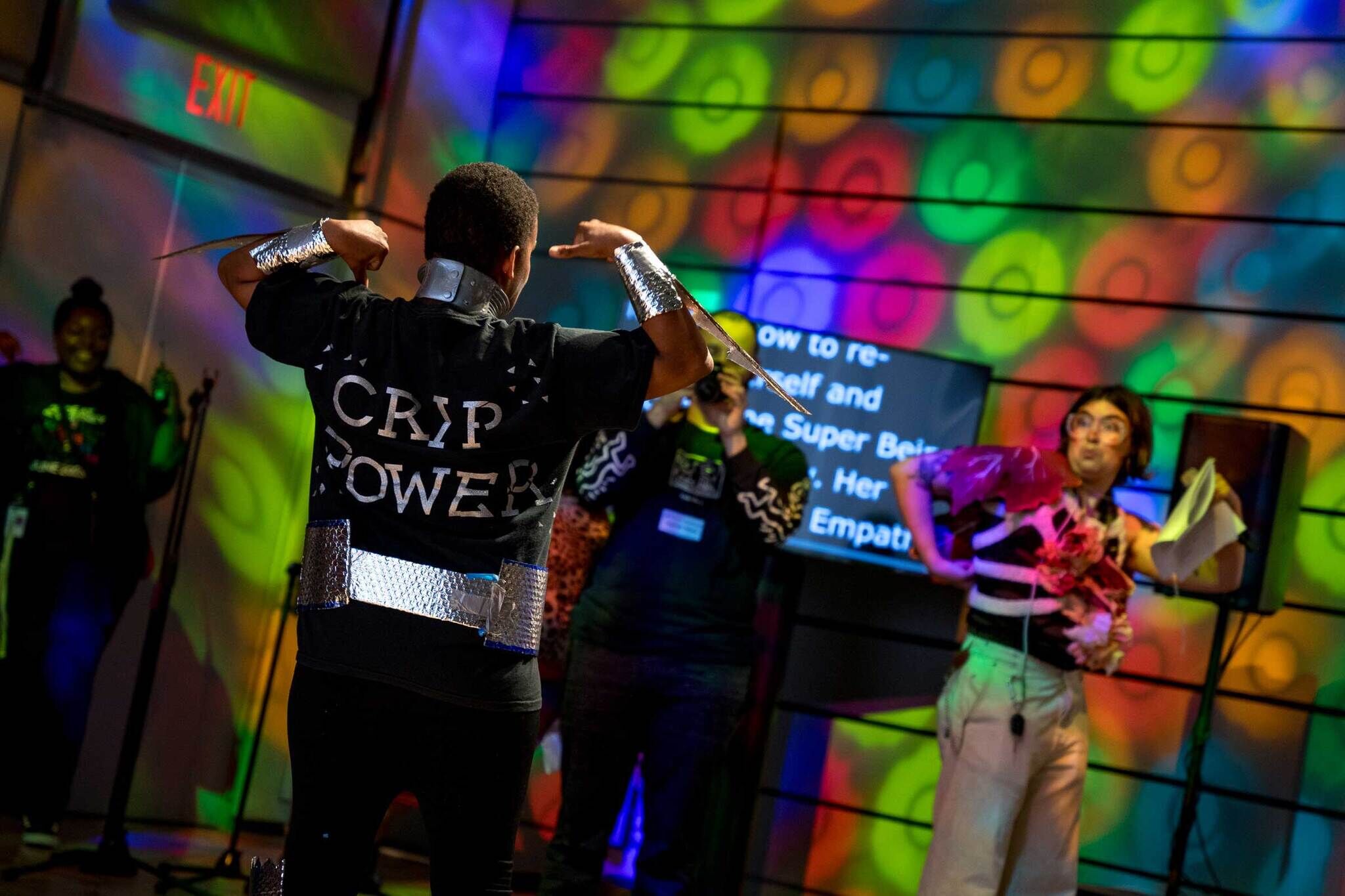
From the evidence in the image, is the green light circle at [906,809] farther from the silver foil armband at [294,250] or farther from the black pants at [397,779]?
the silver foil armband at [294,250]

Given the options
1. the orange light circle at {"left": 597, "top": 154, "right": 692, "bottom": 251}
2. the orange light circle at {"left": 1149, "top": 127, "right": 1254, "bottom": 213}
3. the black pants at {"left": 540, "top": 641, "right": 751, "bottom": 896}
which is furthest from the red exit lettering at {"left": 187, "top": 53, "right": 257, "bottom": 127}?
the orange light circle at {"left": 1149, "top": 127, "right": 1254, "bottom": 213}

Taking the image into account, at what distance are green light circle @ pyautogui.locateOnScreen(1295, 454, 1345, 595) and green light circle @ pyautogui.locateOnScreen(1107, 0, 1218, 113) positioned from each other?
4.15 feet

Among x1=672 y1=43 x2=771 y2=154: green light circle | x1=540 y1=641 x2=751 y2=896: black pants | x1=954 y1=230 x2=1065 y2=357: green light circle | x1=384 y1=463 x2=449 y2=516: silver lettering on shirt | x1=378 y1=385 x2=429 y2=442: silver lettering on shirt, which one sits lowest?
x1=540 y1=641 x2=751 y2=896: black pants

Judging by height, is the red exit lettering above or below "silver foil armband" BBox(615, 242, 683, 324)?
above

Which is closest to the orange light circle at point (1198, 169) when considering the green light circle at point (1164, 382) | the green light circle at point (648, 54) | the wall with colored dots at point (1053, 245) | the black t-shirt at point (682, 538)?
the wall with colored dots at point (1053, 245)

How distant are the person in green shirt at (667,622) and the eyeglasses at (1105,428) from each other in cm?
76

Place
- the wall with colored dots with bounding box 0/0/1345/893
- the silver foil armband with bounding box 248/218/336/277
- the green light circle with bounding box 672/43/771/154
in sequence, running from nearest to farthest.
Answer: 1. the silver foil armband with bounding box 248/218/336/277
2. the wall with colored dots with bounding box 0/0/1345/893
3. the green light circle with bounding box 672/43/771/154

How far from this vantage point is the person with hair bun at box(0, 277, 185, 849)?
160 inches

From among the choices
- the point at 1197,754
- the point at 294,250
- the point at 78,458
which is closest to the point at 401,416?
the point at 294,250

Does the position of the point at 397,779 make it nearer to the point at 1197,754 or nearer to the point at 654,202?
the point at 1197,754

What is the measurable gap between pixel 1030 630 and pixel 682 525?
0.92 meters

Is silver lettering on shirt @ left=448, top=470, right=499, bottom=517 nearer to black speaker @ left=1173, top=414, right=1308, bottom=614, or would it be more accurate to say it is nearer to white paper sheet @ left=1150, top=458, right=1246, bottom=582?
white paper sheet @ left=1150, top=458, right=1246, bottom=582

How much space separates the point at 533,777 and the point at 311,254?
10.4 ft

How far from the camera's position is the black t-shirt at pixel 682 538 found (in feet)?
11.3
